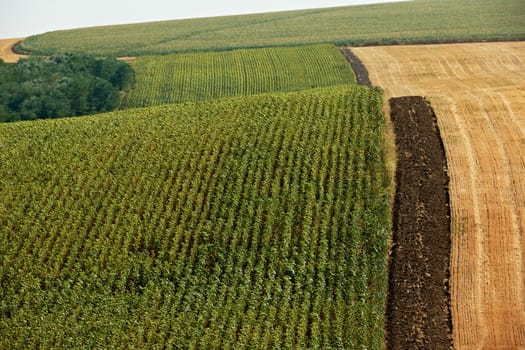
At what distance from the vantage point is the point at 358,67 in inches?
2613

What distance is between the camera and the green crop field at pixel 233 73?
65188 mm

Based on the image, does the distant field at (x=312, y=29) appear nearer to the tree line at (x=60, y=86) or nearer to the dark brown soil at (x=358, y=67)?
the dark brown soil at (x=358, y=67)

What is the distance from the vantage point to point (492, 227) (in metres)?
31.4

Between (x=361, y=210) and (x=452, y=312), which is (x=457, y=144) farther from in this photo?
(x=452, y=312)

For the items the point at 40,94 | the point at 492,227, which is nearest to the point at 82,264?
the point at 492,227

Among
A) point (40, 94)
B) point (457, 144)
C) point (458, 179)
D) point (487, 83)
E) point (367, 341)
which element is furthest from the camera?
point (40, 94)

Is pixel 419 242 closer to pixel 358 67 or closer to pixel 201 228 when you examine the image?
pixel 201 228

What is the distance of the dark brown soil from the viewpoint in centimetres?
6166

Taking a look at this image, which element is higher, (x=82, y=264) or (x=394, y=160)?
(x=394, y=160)

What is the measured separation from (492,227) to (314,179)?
30.8 ft

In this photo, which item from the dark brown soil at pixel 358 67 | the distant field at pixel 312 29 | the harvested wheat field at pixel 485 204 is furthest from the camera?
the distant field at pixel 312 29

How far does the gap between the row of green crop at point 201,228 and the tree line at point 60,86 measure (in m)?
15.1

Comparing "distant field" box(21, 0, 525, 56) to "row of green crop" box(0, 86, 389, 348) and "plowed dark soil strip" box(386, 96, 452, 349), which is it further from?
"plowed dark soil strip" box(386, 96, 452, 349)

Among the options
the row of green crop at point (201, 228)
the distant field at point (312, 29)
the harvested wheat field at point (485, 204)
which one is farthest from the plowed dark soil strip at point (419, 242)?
the distant field at point (312, 29)
